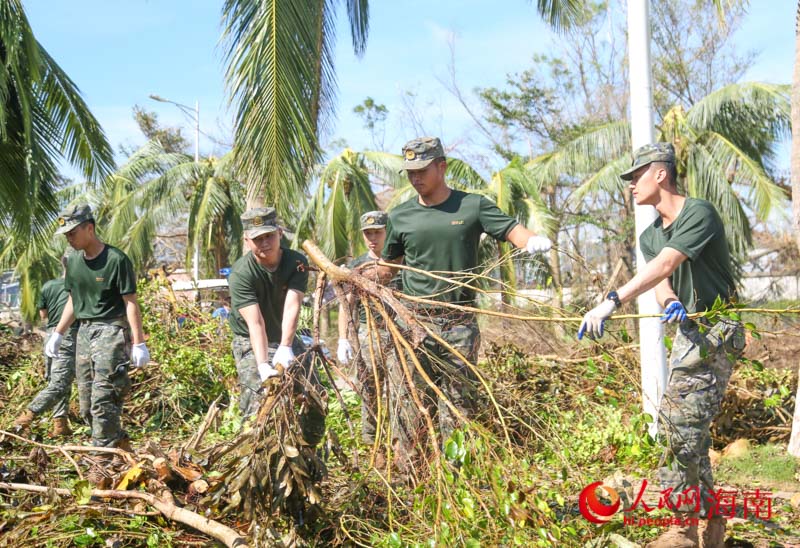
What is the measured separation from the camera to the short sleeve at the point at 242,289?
501cm

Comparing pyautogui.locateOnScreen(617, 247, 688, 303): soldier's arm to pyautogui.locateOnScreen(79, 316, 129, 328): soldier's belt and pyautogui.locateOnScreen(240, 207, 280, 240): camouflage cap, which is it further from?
pyautogui.locateOnScreen(79, 316, 129, 328): soldier's belt

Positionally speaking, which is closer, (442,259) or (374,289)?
(374,289)

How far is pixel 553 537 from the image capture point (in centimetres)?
309

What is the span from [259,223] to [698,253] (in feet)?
8.95

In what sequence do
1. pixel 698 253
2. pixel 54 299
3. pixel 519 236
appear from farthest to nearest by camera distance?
pixel 54 299
pixel 519 236
pixel 698 253

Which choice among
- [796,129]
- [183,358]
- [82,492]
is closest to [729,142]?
[796,129]

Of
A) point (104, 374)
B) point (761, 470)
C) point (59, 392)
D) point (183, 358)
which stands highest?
point (104, 374)

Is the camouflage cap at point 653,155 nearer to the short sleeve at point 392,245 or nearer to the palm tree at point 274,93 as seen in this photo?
the short sleeve at point 392,245

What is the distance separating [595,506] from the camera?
374 cm

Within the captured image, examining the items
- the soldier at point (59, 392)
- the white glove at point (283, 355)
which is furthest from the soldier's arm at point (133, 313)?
the soldier at point (59, 392)

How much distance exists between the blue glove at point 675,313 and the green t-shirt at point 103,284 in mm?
3728

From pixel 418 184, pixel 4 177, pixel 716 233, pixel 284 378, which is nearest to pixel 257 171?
pixel 4 177

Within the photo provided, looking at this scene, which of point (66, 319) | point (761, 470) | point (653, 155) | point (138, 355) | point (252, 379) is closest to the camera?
point (653, 155)

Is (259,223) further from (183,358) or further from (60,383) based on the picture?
(183,358)
